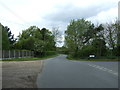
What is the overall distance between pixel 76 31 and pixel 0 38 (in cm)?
2224

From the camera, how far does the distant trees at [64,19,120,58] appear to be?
41344 mm

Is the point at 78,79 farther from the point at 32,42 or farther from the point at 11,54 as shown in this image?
the point at 32,42

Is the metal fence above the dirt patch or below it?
above

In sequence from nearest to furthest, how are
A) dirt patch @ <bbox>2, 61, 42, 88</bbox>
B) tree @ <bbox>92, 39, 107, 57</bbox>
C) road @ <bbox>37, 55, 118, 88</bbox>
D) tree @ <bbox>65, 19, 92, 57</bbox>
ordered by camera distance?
road @ <bbox>37, 55, 118, 88</bbox> → dirt patch @ <bbox>2, 61, 42, 88</bbox> → tree @ <bbox>92, 39, 107, 57</bbox> → tree @ <bbox>65, 19, 92, 57</bbox>

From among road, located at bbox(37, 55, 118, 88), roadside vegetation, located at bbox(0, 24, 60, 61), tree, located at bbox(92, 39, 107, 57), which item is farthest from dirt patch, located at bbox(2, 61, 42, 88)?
tree, located at bbox(92, 39, 107, 57)

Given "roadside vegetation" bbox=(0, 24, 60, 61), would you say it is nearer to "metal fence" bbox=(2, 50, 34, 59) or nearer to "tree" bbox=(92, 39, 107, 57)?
"metal fence" bbox=(2, 50, 34, 59)

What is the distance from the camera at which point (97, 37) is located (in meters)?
44.3

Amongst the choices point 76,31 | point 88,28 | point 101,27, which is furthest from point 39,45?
point 101,27

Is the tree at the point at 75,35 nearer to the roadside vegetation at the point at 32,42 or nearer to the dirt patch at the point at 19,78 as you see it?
the roadside vegetation at the point at 32,42

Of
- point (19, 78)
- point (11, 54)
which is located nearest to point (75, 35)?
point (11, 54)

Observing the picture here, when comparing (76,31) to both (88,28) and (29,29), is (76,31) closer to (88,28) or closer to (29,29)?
(88,28)

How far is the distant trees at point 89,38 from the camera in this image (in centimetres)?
4134

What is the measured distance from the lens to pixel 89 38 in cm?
4931

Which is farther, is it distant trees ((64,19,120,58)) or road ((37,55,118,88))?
distant trees ((64,19,120,58))
